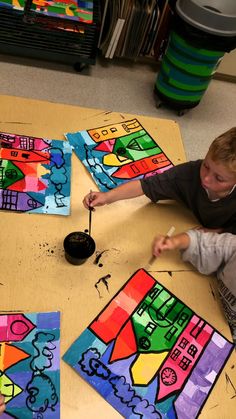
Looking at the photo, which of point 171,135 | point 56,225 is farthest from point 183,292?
point 171,135

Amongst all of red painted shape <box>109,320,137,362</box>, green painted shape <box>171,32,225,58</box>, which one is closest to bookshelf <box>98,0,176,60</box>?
green painted shape <box>171,32,225,58</box>

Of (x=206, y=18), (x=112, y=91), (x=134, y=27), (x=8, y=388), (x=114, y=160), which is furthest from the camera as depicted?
(x=112, y=91)

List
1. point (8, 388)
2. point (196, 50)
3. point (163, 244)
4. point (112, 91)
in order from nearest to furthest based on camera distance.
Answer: point (8, 388) → point (163, 244) → point (196, 50) → point (112, 91)

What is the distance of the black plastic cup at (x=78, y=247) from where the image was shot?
0.89 metres

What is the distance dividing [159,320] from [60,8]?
178 centimetres

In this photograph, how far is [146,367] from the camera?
0.79 metres

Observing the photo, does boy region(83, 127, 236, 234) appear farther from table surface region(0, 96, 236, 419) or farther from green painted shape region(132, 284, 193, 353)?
green painted shape region(132, 284, 193, 353)

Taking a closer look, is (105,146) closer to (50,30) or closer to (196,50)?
(196,50)

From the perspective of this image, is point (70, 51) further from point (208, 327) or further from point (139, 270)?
point (208, 327)

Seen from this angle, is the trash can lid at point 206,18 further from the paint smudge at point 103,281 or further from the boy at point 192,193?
the paint smudge at point 103,281

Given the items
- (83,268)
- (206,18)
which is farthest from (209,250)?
(206,18)

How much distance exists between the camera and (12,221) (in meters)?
0.95

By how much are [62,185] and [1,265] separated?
308 millimetres

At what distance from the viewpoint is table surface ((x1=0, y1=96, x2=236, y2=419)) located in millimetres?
779
